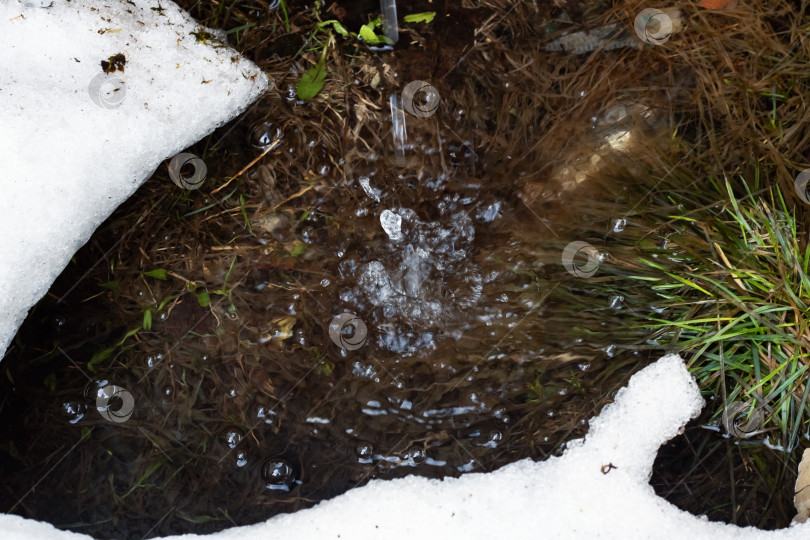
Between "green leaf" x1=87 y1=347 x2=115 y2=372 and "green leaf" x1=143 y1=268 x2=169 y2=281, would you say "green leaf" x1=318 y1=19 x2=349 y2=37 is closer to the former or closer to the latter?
"green leaf" x1=143 y1=268 x2=169 y2=281

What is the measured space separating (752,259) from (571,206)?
632 mm

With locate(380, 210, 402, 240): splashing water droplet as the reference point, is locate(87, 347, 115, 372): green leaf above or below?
below

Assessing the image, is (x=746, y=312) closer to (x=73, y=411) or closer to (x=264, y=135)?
(x=264, y=135)

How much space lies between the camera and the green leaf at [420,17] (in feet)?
6.48

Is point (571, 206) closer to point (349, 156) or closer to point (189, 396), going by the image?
point (349, 156)

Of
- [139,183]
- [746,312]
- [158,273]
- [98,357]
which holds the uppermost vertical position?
[139,183]

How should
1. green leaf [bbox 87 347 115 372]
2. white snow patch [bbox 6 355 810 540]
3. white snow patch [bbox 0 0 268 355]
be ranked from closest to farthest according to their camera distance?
white snow patch [bbox 0 0 268 355] → white snow patch [bbox 6 355 810 540] → green leaf [bbox 87 347 115 372]

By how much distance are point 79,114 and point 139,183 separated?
0.86 ft

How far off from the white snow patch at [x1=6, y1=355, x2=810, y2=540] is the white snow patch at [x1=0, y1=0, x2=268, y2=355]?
932 millimetres

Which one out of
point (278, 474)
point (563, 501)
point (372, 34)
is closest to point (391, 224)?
point (372, 34)

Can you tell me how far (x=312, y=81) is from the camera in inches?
76.9

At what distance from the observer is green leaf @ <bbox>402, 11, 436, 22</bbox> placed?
197 centimetres

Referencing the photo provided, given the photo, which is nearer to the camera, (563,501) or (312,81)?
(563,501)

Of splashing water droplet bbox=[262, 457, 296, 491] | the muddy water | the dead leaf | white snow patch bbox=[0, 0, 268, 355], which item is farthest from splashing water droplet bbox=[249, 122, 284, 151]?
the dead leaf
